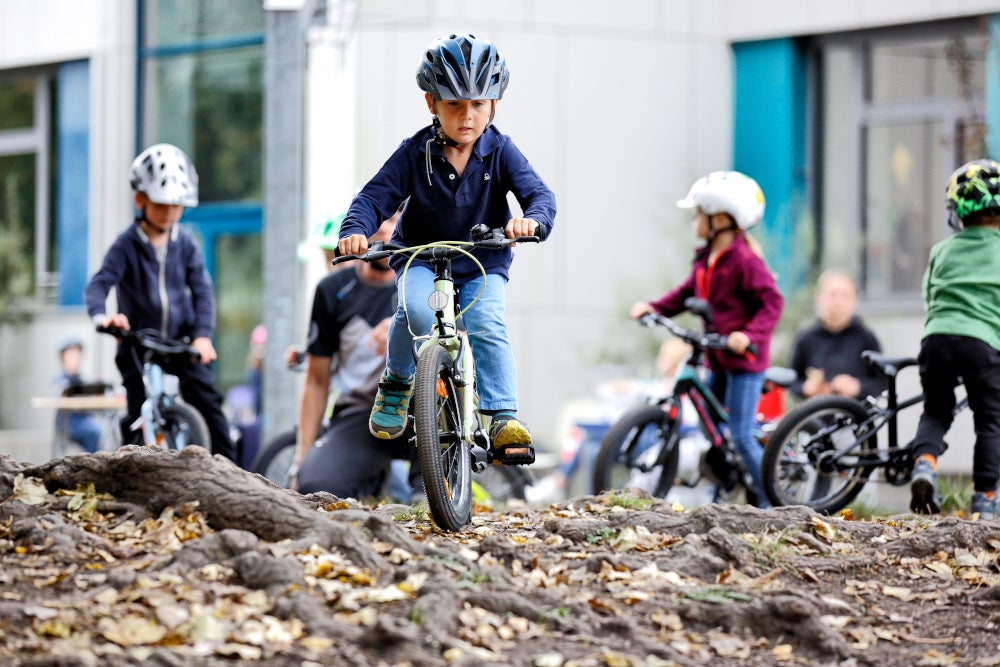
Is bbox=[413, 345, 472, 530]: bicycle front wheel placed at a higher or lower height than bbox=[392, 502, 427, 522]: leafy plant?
higher

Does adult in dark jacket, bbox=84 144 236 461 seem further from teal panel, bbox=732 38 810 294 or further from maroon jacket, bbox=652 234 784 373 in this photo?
teal panel, bbox=732 38 810 294

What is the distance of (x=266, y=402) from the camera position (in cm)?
1111

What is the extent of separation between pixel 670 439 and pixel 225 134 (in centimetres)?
1111

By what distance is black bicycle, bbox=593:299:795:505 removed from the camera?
354 inches

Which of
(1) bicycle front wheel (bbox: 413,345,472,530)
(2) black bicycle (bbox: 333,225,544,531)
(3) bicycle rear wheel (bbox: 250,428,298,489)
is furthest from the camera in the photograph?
(3) bicycle rear wheel (bbox: 250,428,298,489)

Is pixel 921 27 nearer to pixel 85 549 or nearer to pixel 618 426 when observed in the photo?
pixel 618 426

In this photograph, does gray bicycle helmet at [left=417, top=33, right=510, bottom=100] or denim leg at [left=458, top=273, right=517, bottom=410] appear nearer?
gray bicycle helmet at [left=417, top=33, right=510, bottom=100]

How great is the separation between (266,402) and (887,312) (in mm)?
6960

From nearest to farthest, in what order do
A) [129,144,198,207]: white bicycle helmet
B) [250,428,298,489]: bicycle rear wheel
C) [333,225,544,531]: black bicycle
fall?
1. [333,225,544,531]: black bicycle
2. [129,144,198,207]: white bicycle helmet
3. [250,428,298,489]: bicycle rear wheel

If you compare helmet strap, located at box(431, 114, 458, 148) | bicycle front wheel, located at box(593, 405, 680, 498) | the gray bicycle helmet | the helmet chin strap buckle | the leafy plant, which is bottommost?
the leafy plant

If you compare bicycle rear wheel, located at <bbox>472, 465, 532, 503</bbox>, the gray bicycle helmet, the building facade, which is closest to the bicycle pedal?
the gray bicycle helmet

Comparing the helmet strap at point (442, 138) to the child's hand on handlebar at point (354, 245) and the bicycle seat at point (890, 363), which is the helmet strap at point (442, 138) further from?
the bicycle seat at point (890, 363)

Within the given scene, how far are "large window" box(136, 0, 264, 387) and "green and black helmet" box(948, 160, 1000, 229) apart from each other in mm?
11546

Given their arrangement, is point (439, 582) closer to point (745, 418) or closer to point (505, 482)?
point (745, 418)
